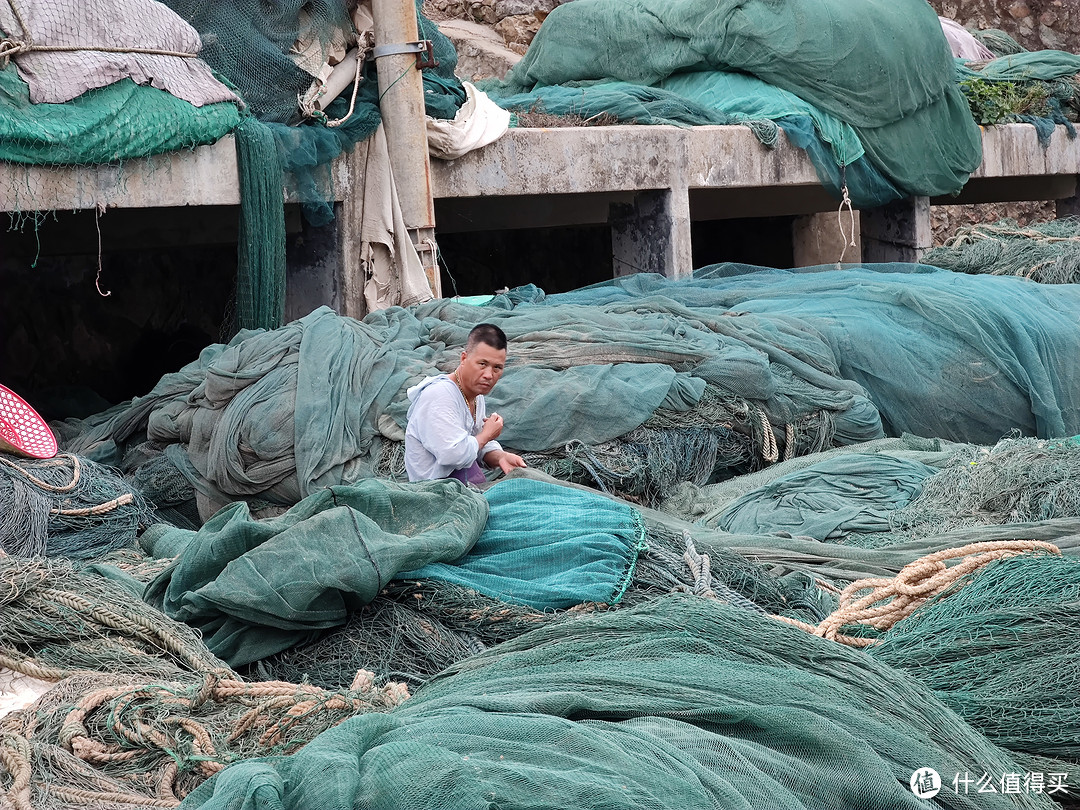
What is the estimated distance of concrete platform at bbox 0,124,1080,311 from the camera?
25.7 ft

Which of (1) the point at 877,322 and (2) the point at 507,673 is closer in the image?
(2) the point at 507,673

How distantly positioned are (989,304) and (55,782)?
6974mm

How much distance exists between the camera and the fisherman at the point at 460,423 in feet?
18.5

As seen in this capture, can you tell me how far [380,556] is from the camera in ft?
12.3

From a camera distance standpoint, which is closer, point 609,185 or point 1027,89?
point 609,185

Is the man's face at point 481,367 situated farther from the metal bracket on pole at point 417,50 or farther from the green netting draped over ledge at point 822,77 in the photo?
the green netting draped over ledge at point 822,77

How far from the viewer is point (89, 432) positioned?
7.95m

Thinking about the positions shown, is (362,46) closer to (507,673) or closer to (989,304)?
(989,304)

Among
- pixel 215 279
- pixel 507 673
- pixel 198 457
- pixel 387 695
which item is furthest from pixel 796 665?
pixel 215 279

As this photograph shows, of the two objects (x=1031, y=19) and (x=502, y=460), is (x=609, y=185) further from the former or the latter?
(x=1031, y=19)

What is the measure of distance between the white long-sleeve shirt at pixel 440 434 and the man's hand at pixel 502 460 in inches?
1.0

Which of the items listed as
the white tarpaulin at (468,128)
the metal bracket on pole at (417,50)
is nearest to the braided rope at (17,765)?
the metal bracket on pole at (417,50)

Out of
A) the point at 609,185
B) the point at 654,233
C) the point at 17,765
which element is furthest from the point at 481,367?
the point at 654,233

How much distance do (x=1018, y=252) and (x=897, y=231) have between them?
202 cm
